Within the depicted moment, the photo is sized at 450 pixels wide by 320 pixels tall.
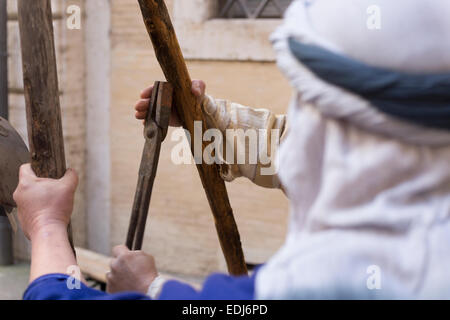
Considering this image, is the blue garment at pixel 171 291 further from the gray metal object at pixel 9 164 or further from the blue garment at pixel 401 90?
the gray metal object at pixel 9 164

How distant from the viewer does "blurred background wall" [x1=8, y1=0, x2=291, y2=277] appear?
4281 millimetres

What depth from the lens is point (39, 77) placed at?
5.78 feet

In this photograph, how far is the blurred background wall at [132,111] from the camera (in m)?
4.28

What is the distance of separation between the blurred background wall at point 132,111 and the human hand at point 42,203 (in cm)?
264

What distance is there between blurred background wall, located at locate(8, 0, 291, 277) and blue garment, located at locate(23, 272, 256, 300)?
2.95 meters

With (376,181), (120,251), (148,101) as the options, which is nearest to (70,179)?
(120,251)

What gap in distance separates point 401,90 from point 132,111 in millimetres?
3830

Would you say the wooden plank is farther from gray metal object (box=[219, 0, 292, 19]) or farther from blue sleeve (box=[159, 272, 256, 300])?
blue sleeve (box=[159, 272, 256, 300])

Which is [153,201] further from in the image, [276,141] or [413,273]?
[413,273]

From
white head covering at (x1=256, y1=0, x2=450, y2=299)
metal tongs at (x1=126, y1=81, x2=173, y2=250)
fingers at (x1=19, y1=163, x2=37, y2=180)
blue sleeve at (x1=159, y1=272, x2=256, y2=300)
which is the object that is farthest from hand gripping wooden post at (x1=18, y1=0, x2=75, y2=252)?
white head covering at (x1=256, y1=0, x2=450, y2=299)

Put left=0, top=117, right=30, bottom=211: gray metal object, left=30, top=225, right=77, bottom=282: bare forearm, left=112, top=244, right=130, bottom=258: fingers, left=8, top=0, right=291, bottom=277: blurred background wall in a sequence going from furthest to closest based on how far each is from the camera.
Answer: left=8, top=0, right=291, bottom=277: blurred background wall
left=0, top=117, right=30, bottom=211: gray metal object
left=112, top=244, right=130, bottom=258: fingers
left=30, top=225, right=77, bottom=282: bare forearm

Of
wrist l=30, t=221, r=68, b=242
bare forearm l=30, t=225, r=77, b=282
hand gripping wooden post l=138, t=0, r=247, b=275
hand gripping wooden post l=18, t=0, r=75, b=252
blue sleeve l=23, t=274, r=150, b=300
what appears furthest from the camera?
hand gripping wooden post l=138, t=0, r=247, b=275

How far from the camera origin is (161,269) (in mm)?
4871

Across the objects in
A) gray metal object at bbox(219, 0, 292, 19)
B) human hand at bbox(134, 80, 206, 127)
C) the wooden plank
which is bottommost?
the wooden plank
